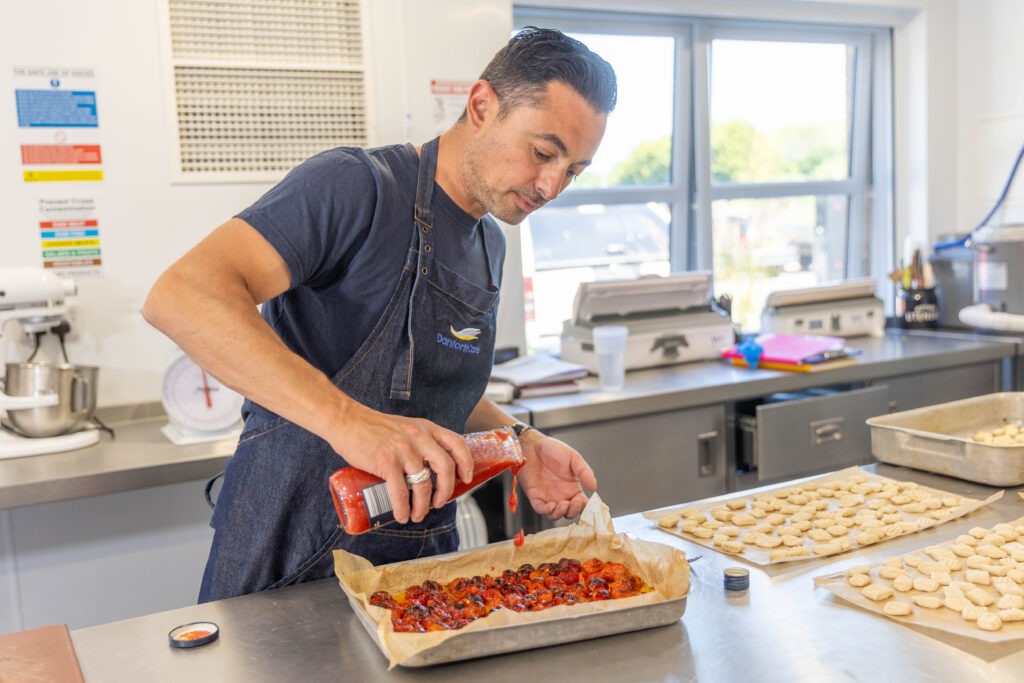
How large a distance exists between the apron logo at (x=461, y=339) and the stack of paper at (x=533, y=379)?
1126 millimetres

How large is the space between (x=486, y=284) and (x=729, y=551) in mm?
645

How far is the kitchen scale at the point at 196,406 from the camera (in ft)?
8.49

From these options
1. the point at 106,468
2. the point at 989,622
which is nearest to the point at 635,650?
the point at 989,622

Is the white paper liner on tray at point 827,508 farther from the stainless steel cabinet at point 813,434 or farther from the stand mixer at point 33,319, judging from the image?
the stand mixer at point 33,319

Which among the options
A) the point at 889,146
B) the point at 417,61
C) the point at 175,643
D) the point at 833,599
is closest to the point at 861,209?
the point at 889,146

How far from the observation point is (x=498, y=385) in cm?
290

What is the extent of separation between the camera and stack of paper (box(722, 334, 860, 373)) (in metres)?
3.22

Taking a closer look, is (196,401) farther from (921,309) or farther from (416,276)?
(921,309)

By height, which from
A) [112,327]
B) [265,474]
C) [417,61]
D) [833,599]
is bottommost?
[833,599]

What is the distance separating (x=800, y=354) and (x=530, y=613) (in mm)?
2266

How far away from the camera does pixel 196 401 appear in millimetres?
2623

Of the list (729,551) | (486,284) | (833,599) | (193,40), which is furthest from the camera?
(193,40)

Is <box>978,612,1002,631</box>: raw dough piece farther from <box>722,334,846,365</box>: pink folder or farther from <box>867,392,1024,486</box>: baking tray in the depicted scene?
<box>722,334,846,365</box>: pink folder

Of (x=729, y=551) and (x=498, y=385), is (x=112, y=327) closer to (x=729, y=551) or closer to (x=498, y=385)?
(x=498, y=385)
